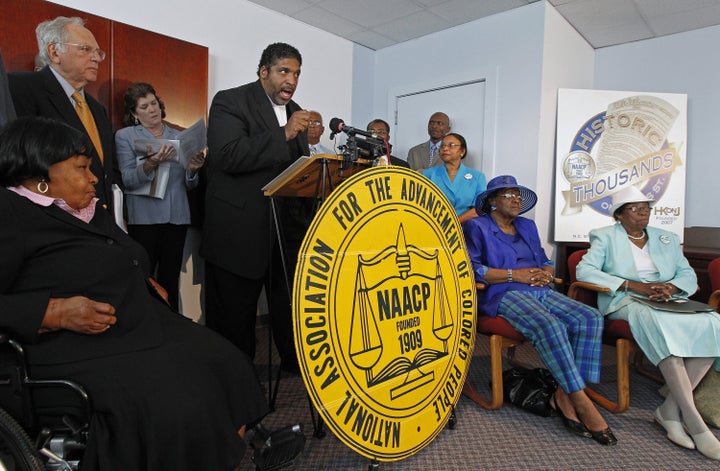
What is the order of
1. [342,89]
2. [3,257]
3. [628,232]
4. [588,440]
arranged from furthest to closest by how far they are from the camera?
[342,89], [628,232], [588,440], [3,257]

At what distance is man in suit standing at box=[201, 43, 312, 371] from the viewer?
187cm

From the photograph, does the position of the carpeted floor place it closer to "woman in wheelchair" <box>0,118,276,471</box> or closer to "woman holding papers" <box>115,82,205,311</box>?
"woman in wheelchair" <box>0,118,276,471</box>

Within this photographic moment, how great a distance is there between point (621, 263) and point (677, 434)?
0.88 m

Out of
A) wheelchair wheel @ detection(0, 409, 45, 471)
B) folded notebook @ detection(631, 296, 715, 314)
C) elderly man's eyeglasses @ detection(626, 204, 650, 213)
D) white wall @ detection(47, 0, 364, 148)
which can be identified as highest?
white wall @ detection(47, 0, 364, 148)

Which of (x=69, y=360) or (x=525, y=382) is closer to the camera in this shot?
(x=69, y=360)

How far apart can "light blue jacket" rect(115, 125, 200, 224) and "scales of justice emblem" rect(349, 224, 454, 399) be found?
5.60 ft

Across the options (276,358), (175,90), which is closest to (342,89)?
(175,90)

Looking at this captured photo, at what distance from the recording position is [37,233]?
1.14m

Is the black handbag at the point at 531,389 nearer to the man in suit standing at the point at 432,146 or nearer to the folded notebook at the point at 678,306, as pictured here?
the folded notebook at the point at 678,306

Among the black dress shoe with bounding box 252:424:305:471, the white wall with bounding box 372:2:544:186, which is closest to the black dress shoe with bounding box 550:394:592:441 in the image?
the black dress shoe with bounding box 252:424:305:471

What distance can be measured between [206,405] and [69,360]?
13.6 inches

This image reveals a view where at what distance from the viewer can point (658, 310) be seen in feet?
7.02

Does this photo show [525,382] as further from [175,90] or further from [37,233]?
[175,90]

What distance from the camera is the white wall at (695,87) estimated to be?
4051 mm
